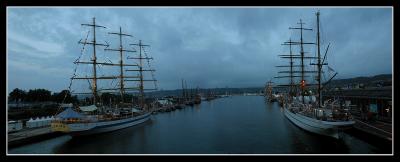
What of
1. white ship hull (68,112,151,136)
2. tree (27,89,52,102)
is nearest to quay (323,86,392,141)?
white ship hull (68,112,151,136)

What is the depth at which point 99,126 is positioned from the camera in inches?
1649

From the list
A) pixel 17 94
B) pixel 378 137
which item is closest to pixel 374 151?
pixel 378 137

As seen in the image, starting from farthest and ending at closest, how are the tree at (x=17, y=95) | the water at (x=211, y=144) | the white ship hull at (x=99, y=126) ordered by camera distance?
the tree at (x=17, y=95), the white ship hull at (x=99, y=126), the water at (x=211, y=144)

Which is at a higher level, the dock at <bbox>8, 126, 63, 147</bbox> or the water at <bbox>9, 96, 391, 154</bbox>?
the dock at <bbox>8, 126, 63, 147</bbox>

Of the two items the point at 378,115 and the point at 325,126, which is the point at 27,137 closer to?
the point at 325,126

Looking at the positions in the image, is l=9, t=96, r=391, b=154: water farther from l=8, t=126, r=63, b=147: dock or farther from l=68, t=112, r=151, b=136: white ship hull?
l=68, t=112, r=151, b=136: white ship hull

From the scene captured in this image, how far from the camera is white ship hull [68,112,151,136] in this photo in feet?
125

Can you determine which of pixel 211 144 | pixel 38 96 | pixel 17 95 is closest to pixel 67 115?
pixel 211 144

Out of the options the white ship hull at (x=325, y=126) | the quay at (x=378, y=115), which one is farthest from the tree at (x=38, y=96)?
the quay at (x=378, y=115)

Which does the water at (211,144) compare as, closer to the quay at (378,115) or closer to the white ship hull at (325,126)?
the white ship hull at (325,126)

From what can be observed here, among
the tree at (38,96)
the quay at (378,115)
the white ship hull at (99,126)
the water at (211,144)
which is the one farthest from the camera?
the tree at (38,96)

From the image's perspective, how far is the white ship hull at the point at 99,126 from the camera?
38.0 meters
